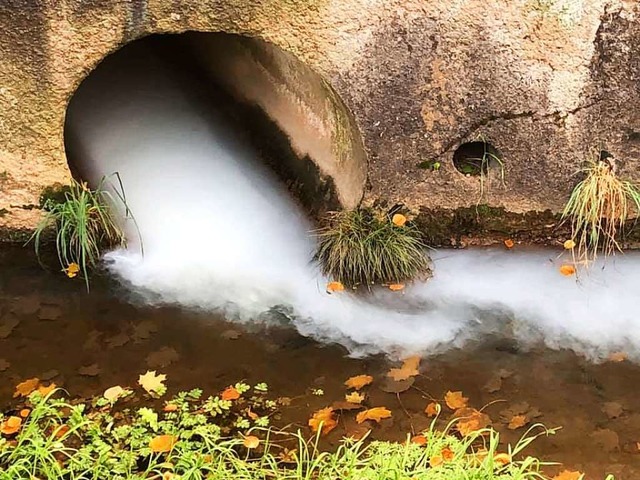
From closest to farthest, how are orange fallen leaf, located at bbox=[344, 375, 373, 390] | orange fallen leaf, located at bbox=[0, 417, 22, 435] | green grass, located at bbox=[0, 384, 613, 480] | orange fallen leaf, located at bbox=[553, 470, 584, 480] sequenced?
green grass, located at bbox=[0, 384, 613, 480] → orange fallen leaf, located at bbox=[553, 470, 584, 480] → orange fallen leaf, located at bbox=[0, 417, 22, 435] → orange fallen leaf, located at bbox=[344, 375, 373, 390]

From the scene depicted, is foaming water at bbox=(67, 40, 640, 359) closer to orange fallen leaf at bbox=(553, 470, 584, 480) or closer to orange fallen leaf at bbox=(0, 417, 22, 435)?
orange fallen leaf at bbox=(553, 470, 584, 480)

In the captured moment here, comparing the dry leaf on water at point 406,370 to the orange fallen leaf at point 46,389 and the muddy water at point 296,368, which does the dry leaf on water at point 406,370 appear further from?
the orange fallen leaf at point 46,389

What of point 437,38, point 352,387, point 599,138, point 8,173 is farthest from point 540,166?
point 8,173

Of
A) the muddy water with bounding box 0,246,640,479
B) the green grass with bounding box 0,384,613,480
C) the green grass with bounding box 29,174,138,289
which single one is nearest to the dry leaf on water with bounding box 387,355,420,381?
the muddy water with bounding box 0,246,640,479

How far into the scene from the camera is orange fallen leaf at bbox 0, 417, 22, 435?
12.0 ft

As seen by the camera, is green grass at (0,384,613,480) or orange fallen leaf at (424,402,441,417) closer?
green grass at (0,384,613,480)

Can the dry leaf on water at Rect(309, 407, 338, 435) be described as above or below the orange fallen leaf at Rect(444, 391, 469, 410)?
below

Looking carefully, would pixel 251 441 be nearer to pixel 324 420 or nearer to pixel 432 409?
A: pixel 324 420

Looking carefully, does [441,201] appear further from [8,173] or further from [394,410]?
[8,173]

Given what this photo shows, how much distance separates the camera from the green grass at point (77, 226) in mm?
4895

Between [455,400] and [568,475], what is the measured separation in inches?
27.6

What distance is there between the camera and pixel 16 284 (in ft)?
15.9

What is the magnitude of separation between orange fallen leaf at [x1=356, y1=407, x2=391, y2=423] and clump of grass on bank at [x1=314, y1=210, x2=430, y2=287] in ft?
3.74

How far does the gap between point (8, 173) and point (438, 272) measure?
279cm
